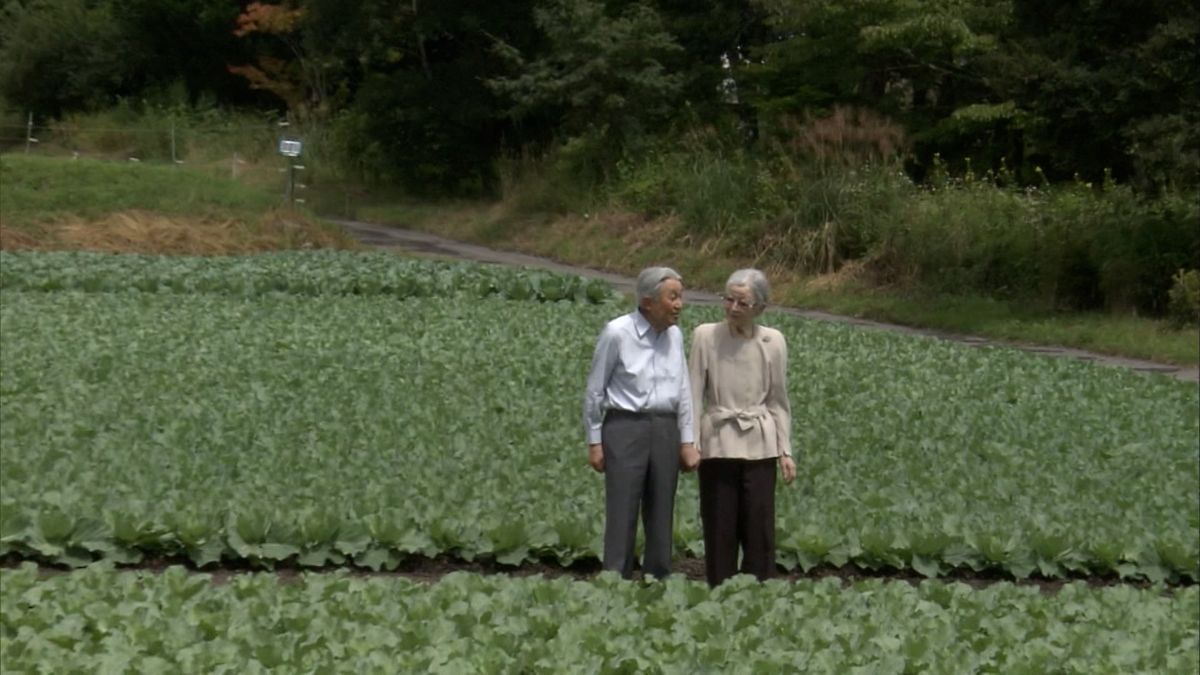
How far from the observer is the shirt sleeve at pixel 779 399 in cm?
995

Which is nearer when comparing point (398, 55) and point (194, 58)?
point (398, 55)

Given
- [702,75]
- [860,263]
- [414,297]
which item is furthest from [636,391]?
[702,75]

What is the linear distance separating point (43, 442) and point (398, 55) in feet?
139

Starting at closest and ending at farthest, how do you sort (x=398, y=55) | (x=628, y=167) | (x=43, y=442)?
1. (x=43, y=442)
2. (x=628, y=167)
3. (x=398, y=55)

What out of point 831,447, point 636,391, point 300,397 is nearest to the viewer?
point 636,391

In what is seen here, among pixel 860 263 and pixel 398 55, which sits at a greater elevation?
pixel 398 55

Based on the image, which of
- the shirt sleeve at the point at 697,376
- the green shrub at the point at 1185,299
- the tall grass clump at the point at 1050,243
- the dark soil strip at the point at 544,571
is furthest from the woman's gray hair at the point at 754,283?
the tall grass clump at the point at 1050,243

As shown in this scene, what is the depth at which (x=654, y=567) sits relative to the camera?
33.1ft

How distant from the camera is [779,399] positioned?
10.0 meters

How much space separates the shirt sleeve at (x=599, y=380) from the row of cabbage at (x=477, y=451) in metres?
1.87

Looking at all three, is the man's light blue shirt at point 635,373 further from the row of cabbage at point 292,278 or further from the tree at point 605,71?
the tree at point 605,71

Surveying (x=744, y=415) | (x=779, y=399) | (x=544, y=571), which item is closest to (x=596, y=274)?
(x=544, y=571)

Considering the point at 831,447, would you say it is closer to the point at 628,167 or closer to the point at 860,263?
the point at 860,263

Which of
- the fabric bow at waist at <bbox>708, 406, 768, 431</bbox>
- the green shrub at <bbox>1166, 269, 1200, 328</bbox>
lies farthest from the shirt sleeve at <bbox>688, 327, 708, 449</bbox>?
the green shrub at <bbox>1166, 269, 1200, 328</bbox>
